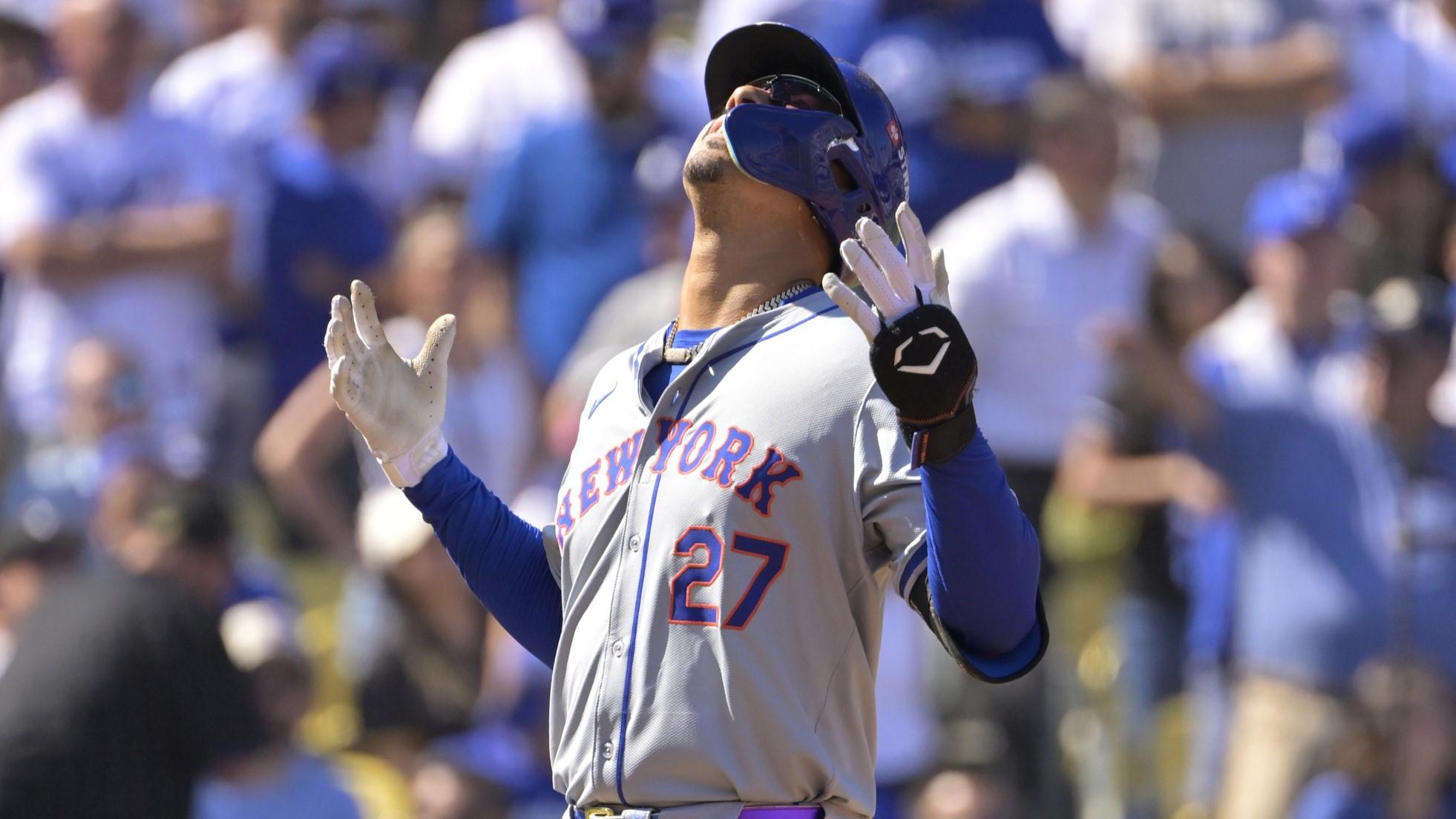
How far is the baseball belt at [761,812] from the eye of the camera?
8.94 feet

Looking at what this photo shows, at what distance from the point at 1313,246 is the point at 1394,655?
1.33 meters

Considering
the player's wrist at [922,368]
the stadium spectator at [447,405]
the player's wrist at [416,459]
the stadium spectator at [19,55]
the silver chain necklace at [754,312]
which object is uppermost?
the stadium spectator at [19,55]

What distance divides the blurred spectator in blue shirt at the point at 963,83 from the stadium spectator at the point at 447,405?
1469 mm

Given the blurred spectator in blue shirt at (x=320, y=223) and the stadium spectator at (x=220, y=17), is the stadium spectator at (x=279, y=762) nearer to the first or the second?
the blurred spectator in blue shirt at (x=320, y=223)

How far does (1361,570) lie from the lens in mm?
6344

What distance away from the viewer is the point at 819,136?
294 cm

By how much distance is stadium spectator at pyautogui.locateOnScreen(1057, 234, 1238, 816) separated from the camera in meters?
6.54

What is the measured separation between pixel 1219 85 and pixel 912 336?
5.35 m

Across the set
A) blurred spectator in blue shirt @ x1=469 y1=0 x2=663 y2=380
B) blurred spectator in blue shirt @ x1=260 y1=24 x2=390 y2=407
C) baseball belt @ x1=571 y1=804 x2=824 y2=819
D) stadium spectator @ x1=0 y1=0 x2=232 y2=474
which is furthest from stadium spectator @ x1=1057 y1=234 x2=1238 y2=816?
baseball belt @ x1=571 y1=804 x2=824 y2=819

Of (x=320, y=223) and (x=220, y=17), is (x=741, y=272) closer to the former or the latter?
(x=320, y=223)

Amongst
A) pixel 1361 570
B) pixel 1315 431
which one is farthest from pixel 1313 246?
pixel 1361 570

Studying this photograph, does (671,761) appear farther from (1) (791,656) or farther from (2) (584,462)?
(2) (584,462)

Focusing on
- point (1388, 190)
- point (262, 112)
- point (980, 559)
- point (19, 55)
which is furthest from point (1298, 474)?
point (19, 55)

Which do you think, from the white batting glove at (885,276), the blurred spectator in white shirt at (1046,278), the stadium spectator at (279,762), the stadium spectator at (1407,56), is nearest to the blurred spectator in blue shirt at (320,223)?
the stadium spectator at (279,762)
